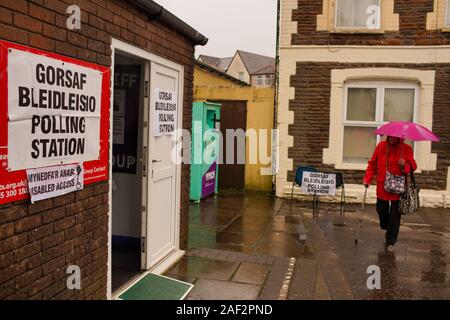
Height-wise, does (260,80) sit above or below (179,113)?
above

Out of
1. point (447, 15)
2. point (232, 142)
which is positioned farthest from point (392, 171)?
point (232, 142)

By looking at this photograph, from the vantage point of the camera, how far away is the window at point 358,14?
1134cm

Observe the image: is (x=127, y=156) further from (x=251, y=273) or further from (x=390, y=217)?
(x=390, y=217)

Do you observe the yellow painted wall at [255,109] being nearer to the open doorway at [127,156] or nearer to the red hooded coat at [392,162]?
the red hooded coat at [392,162]

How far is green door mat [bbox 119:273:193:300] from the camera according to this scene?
4921mm

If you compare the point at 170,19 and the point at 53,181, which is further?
the point at 170,19

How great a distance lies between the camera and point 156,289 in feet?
16.9

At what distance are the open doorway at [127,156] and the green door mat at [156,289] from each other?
2.92 feet

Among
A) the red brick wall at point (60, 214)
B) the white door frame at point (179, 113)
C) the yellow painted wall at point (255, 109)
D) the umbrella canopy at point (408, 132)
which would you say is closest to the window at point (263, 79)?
the yellow painted wall at point (255, 109)

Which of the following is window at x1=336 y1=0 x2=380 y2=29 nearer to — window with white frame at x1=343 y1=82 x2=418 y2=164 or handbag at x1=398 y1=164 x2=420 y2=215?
window with white frame at x1=343 y1=82 x2=418 y2=164

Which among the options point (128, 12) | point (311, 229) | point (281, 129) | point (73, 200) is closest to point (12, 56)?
point (73, 200)

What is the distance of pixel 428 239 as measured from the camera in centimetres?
811

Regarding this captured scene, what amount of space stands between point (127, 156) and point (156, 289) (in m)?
2.20

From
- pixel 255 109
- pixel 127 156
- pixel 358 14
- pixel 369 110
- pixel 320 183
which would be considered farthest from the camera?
pixel 255 109
